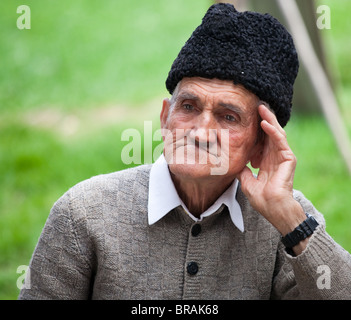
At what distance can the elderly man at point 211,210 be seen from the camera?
242 cm

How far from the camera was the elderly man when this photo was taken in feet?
7.93

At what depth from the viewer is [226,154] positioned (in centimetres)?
246

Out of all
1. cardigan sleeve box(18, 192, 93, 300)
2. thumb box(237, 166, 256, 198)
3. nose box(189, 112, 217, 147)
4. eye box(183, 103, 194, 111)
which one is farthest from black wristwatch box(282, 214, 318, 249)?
cardigan sleeve box(18, 192, 93, 300)

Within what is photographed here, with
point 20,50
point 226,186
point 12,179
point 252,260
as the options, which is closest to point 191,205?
point 226,186

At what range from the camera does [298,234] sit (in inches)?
96.9

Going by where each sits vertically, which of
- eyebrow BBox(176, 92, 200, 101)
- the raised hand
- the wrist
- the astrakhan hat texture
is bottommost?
the wrist

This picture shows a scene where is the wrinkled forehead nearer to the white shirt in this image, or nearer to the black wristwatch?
the white shirt

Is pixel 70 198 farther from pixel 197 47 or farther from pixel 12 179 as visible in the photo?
pixel 12 179

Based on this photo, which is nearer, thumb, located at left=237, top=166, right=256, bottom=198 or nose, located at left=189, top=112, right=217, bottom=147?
nose, located at left=189, top=112, right=217, bottom=147

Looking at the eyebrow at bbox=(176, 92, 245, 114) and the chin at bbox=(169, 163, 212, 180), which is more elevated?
the eyebrow at bbox=(176, 92, 245, 114)

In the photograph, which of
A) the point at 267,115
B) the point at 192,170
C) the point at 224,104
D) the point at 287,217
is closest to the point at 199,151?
the point at 192,170

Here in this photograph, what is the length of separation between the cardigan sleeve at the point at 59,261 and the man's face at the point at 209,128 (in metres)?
0.49

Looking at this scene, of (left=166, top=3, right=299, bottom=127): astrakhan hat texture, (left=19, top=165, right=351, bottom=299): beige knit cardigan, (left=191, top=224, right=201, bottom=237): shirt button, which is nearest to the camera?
(left=166, top=3, right=299, bottom=127): astrakhan hat texture

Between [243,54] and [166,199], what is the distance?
2.27 ft
